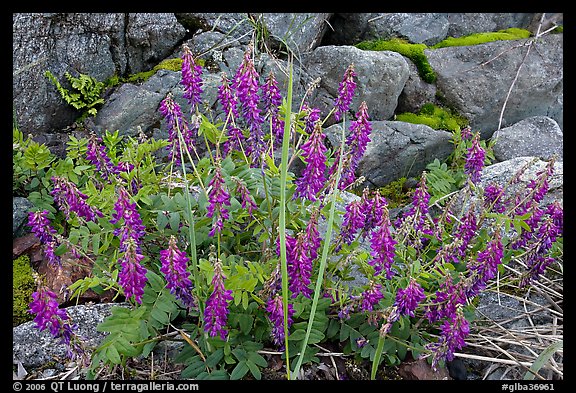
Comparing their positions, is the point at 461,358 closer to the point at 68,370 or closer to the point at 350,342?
the point at 350,342

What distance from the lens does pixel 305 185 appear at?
3178 mm

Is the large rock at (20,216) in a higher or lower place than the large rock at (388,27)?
lower

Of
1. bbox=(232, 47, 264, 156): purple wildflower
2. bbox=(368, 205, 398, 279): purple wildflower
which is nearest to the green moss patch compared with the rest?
bbox=(232, 47, 264, 156): purple wildflower

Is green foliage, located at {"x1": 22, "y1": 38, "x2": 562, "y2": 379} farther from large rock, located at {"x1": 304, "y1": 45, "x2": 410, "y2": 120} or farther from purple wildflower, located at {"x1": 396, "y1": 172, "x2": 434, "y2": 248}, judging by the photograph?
large rock, located at {"x1": 304, "y1": 45, "x2": 410, "y2": 120}

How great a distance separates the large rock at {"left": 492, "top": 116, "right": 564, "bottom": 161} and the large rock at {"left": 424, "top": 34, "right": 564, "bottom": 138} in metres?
0.46

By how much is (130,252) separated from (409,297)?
147cm

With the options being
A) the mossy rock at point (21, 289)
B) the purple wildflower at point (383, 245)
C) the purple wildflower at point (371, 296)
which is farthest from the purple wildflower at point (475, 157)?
the mossy rock at point (21, 289)

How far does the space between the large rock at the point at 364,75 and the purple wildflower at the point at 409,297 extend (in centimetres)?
352

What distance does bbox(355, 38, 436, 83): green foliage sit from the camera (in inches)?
264

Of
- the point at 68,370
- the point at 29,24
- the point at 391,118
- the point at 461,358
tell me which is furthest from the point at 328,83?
the point at 68,370

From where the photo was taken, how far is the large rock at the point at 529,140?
6074mm

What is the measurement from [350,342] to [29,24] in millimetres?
4398
